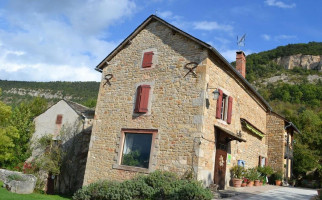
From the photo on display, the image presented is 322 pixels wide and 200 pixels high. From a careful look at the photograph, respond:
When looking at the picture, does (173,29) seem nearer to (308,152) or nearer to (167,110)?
(167,110)

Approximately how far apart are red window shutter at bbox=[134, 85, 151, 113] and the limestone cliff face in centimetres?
7775

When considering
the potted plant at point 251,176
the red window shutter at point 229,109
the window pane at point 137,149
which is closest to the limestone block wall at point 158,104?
the window pane at point 137,149

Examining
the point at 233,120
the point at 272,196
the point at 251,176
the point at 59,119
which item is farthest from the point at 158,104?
the point at 59,119

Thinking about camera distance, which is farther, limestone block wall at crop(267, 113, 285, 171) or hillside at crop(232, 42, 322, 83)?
hillside at crop(232, 42, 322, 83)

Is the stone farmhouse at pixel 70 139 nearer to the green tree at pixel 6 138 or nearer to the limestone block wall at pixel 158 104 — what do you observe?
the green tree at pixel 6 138

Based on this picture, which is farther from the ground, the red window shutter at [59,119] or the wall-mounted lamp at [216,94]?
the wall-mounted lamp at [216,94]

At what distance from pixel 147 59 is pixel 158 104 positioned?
236 centimetres

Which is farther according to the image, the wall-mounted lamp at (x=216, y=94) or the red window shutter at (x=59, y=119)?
the red window shutter at (x=59, y=119)

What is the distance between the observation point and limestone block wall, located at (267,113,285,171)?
726 inches

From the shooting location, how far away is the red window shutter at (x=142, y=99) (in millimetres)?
11781

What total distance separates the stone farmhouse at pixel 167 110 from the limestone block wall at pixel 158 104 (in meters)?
0.04

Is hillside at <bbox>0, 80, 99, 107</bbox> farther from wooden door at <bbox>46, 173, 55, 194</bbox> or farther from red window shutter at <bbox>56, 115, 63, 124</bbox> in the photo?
wooden door at <bbox>46, 173, 55, 194</bbox>

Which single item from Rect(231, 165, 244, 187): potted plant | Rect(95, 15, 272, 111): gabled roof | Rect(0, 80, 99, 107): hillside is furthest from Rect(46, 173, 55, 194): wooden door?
Rect(0, 80, 99, 107): hillside

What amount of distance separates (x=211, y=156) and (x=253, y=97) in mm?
6575
